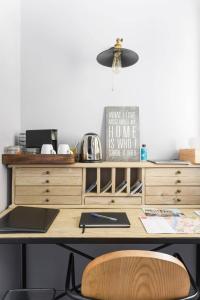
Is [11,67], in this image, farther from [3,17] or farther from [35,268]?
[35,268]

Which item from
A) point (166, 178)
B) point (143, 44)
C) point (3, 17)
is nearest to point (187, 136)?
point (166, 178)

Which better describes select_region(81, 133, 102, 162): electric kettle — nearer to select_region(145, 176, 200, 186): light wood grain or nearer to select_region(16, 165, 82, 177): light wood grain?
select_region(16, 165, 82, 177): light wood grain

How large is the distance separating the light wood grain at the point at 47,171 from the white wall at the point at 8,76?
0.12m

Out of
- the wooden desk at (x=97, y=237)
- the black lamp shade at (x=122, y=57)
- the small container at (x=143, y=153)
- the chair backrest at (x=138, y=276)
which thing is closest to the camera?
the chair backrest at (x=138, y=276)

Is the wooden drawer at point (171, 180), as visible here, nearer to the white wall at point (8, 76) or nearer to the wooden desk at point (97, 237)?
the wooden desk at point (97, 237)

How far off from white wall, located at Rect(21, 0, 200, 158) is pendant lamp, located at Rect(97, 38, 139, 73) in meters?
0.16

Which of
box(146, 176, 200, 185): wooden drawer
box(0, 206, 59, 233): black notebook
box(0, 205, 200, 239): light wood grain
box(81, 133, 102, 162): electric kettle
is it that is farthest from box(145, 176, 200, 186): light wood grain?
box(0, 206, 59, 233): black notebook

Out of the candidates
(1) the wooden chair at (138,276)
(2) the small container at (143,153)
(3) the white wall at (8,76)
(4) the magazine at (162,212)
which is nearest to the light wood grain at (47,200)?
(3) the white wall at (8,76)

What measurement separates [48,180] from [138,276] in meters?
0.97

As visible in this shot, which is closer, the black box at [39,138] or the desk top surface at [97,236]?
the desk top surface at [97,236]

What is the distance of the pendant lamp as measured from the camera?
1.75 m

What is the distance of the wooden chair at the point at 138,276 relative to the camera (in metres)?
0.89

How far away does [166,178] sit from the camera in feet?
5.59

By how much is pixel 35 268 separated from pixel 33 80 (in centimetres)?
148
